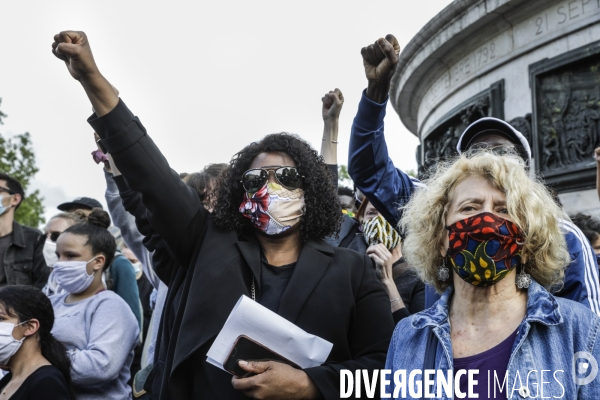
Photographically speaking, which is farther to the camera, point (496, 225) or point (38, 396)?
point (38, 396)

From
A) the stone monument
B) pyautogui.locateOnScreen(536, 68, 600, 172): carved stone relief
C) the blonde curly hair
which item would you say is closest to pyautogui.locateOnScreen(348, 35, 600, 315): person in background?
the blonde curly hair

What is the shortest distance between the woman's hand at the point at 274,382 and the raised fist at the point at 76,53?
127 centimetres

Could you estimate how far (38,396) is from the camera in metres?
3.77

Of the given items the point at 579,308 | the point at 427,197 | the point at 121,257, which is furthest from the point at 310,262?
the point at 121,257

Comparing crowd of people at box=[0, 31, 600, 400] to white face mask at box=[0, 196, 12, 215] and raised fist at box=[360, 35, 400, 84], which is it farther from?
white face mask at box=[0, 196, 12, 215]

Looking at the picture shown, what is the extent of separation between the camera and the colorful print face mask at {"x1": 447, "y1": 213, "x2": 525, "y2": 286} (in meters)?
2.50

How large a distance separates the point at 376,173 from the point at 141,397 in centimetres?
185

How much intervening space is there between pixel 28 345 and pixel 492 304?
2.81m

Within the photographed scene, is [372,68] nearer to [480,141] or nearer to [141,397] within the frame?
[480,141]

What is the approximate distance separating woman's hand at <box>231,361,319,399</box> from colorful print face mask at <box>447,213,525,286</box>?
727 millimetres

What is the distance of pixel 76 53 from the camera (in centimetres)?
267

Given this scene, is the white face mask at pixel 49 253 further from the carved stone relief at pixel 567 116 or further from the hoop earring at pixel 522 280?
the carved stone relief at pixel 567 116

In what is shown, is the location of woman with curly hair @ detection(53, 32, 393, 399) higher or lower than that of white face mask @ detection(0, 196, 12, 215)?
lower

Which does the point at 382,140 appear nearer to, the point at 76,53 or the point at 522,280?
the point at 522,280
